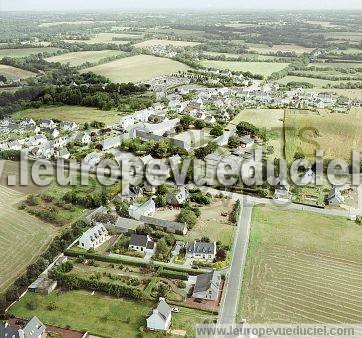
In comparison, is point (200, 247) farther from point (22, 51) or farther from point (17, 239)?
point (22, 51)

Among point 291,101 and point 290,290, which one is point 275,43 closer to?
point 291,101

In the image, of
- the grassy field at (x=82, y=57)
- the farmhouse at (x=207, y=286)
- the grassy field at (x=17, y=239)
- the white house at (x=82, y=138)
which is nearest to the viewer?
the farmhouse at (x=207, y=286)

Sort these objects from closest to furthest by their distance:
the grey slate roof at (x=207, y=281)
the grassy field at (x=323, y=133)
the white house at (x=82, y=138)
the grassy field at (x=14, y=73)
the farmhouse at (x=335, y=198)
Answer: the grey slate roof at (x=207, y=281) → the farmhouse at (x=335, y=198) → the grassy field at (x=323, y=133) → the white house at (x=82, y=138) → the grassy field at (x=14, y=73)

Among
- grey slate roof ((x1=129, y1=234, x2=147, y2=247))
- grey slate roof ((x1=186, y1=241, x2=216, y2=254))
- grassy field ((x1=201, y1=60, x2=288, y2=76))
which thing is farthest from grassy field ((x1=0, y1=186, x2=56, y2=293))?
grassy field ((x1=201, y1=60, x2=288, y2=76))

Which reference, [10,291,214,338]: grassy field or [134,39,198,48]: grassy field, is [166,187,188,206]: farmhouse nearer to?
[10,291,214,338]: grassy field

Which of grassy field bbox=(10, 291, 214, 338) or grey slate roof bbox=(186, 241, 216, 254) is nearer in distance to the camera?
grassy field bbox=(10, 291, 214, 338)

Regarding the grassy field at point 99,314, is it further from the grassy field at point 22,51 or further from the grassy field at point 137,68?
the grassy field at point 22,51

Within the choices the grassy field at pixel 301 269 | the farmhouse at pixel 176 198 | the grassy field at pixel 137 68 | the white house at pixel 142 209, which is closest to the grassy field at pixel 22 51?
the grassy field at pixel 137 68
